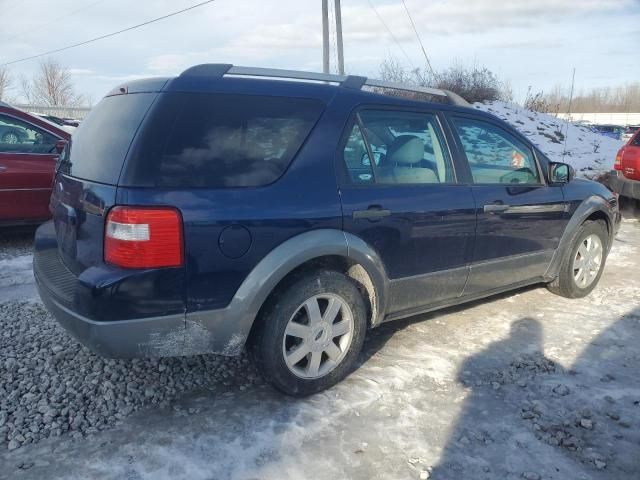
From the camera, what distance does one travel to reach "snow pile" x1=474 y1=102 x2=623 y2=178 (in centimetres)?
1502

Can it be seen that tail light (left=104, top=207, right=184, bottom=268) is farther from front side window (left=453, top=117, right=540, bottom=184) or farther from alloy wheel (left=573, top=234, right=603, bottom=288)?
alloy wheel (left=573, top=234, right=603, bottom=288)

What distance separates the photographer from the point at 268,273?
2723 millimetres

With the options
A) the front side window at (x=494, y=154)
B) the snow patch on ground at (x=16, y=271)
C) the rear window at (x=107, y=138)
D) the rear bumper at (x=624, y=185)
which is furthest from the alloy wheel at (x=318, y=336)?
the rear bumper at (x=624, y=185)

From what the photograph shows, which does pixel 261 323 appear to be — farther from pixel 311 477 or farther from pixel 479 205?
pixel 479 205

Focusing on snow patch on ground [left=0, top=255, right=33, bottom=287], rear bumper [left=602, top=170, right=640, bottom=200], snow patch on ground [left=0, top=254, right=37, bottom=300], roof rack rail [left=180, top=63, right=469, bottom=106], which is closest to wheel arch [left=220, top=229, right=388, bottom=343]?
roof rack rail [left=180, top=63, right=469, bottom=106]

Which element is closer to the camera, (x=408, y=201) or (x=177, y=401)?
(x=177, y=401)

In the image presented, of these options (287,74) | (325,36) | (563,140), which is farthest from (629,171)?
(325,36)

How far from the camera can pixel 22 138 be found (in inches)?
239

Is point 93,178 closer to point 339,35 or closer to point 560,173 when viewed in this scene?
point 560,173

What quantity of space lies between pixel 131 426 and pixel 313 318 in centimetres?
111

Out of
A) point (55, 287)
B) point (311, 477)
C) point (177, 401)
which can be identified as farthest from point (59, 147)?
point (311, 477)

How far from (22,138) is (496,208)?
208 inches

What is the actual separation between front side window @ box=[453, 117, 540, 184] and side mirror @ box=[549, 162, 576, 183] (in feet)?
0.40

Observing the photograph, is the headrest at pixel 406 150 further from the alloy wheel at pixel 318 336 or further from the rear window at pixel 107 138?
the rear window at pixel 107 138
